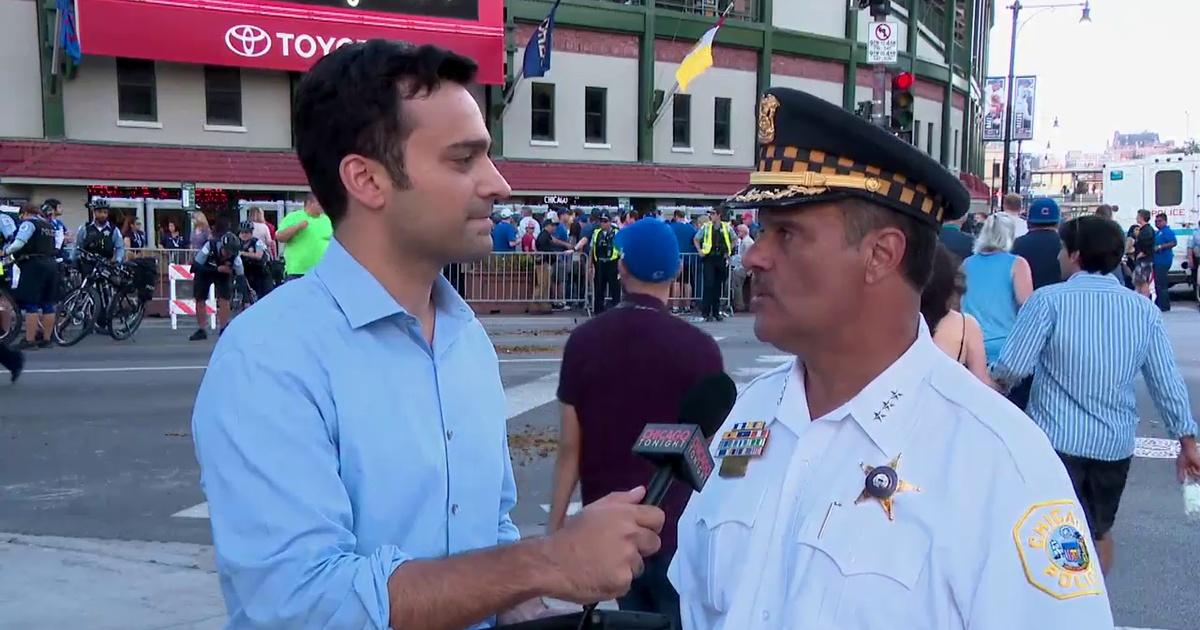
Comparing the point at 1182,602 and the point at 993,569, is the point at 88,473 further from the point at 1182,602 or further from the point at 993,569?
the point at 993,569

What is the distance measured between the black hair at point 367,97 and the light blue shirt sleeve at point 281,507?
0.45m

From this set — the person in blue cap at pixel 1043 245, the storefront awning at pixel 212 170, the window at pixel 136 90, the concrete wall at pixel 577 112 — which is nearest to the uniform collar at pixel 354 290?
the person in blue cap at pixel 1043 245

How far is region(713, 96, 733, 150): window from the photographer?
114 feet

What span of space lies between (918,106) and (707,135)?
43.4 ft

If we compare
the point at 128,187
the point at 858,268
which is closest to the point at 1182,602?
the point at 858,268

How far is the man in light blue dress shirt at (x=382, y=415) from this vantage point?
5.70 ft

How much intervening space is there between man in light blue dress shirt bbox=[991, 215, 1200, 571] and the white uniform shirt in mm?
3282

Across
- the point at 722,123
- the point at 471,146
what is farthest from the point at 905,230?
the point at 722,123

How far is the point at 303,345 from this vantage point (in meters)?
1.90

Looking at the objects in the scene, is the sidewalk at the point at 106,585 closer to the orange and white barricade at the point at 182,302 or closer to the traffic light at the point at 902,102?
the orange and white barricade at the point at 182,302

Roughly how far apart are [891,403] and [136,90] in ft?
92.8

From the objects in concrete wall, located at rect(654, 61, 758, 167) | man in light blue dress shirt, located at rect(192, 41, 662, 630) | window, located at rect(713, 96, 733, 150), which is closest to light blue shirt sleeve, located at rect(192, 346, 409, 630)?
man in light blue dress shirt, located at rect(192, 41, 662, 630)

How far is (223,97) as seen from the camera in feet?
90.9

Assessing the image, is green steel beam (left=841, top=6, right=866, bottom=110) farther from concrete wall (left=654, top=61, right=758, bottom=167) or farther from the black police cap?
the black police cap
